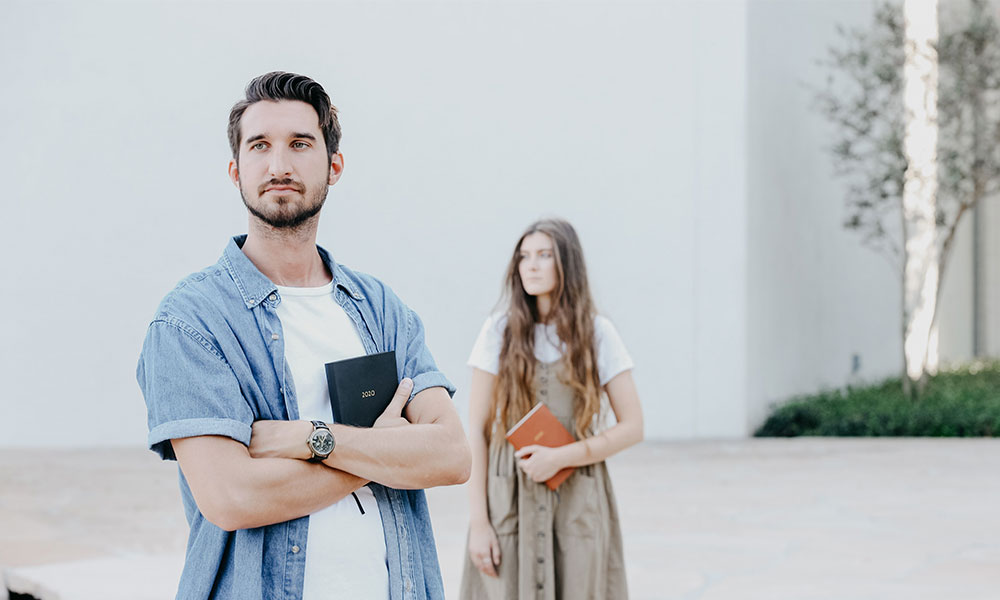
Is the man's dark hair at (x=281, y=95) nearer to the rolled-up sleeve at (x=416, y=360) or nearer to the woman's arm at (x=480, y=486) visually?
the rolled-up sleeve at (x=416, y=360)

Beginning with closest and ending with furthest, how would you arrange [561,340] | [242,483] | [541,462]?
[242,483], [541,462], [561,340]

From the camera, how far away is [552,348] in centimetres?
341

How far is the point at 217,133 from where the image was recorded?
1005 centimetres

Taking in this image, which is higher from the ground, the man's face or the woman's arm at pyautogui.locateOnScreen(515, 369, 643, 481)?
the man's face

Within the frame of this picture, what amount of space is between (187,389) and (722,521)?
17.2 ft

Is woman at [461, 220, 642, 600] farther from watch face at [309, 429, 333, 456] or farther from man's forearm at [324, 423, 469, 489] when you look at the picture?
watch face at [309, 429, 333, 456]

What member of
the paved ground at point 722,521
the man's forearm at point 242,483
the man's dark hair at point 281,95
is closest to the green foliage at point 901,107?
the paved ground at point 722,521

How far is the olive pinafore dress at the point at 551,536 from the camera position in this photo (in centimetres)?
317

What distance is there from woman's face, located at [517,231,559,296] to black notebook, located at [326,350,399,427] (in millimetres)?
1476

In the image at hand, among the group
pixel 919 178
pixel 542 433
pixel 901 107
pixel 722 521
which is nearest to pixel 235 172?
pixel 542 433

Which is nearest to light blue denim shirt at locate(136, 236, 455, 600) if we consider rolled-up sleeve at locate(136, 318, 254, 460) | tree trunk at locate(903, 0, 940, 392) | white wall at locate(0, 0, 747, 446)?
rolled-up sleeve at locate(136, 318, 254, 460)

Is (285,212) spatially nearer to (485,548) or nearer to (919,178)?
(485,548)

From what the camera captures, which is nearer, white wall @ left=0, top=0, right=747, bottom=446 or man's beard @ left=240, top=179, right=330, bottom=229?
man's beard @ left=240, top=179, right=330, bottom=229

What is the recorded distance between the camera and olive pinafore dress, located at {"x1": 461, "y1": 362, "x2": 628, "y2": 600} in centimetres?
317
